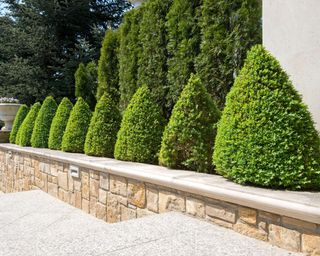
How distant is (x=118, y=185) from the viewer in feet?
12.6

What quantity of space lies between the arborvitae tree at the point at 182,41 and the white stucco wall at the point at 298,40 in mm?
965

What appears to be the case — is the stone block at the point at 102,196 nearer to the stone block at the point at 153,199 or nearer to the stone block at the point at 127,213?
the stone block at the point at 127,213

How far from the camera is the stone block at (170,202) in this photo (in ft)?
9.89

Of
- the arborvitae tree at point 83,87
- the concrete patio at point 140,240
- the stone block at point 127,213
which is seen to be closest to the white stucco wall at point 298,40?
the concrete patio at point 140,240

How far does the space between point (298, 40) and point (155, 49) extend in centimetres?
231

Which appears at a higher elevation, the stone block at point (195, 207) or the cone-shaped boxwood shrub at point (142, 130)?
the cone-shaped boxwood shrub at point (142, 130)

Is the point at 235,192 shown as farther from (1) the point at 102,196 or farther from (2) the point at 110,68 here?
(2) the point at 110,68

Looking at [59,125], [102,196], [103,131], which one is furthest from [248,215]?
[59,125]

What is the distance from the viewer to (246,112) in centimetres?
278

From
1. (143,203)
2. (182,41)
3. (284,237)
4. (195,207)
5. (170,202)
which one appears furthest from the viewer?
(182,41)

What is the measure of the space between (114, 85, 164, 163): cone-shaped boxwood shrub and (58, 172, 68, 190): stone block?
1.27 metres

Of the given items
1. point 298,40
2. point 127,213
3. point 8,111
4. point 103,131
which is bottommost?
point 127,213

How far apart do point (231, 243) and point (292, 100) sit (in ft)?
Result: 4.10

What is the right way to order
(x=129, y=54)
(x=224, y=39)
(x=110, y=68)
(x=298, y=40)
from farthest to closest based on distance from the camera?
(x=110, y=68) < (x=129, y=54) < (x=224, y=39) < (x=298, y=40)
